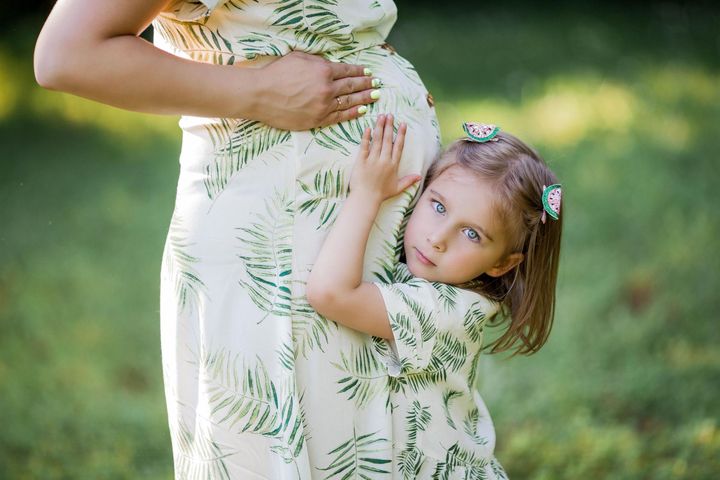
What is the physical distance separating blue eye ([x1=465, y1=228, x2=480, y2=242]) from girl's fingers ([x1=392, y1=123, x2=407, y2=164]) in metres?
0.21

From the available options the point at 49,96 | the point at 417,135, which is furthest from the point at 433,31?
the point at 417,135

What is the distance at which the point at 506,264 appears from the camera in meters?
1.97

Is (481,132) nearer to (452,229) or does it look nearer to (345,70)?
(452,229)

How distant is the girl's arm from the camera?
5.41 ft

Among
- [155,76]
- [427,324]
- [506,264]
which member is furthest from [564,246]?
[155,76]

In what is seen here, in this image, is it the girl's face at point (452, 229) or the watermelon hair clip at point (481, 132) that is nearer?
the girl's face at point (452, 229)

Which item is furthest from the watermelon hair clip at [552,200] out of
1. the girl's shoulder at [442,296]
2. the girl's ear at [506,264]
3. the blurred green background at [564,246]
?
the blurred green background at [564,246]

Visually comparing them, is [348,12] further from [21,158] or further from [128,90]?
[21,158]

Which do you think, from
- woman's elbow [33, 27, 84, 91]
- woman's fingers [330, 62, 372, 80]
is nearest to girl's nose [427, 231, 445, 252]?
woman's fingers [330, 62, 372, 80]

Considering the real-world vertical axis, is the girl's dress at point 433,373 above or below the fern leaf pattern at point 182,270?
below

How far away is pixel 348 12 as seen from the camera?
1701mm

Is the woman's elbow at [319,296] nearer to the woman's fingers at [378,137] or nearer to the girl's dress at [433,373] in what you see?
the girl's dress at [433,373]

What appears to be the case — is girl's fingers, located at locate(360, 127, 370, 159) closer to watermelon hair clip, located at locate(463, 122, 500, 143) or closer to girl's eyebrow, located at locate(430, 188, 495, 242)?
girl's eyebrow, located at locate(430, 188, 495, 242)

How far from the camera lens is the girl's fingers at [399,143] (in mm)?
1740
